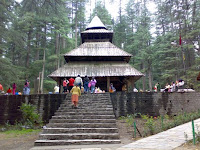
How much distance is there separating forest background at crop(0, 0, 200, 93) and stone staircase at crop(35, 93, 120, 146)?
527cm

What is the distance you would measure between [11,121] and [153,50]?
968 inches

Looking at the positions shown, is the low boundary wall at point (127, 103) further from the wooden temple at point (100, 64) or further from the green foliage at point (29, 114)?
the wooden temple at point (100, 64)

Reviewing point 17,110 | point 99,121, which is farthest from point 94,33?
point 99,121

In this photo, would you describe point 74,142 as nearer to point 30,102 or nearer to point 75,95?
point 75,95

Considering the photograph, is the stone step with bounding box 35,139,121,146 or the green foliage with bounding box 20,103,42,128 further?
the green foliage with bounding box 20,103,42,128

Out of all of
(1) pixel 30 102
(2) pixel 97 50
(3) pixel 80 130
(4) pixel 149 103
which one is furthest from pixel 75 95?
(2) pixel 97 50

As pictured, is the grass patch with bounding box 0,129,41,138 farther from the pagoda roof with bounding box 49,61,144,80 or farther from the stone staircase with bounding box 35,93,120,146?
the pagoda roof with bounding box 49,61,144,80

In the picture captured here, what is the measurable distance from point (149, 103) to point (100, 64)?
19.7ft

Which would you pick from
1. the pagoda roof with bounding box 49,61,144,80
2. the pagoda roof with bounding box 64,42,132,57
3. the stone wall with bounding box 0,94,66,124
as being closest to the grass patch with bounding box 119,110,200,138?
the pagoda roof with bounding box 49,61,144,80

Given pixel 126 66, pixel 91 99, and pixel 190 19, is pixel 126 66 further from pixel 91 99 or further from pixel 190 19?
pixel 190 19

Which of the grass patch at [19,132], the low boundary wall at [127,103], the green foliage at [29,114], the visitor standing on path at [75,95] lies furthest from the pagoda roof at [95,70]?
the visitor standing on path at [75,95]

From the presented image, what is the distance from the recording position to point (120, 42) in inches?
1427

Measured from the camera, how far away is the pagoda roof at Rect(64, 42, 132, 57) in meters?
16.6

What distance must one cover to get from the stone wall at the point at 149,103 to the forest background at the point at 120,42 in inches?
98.7
